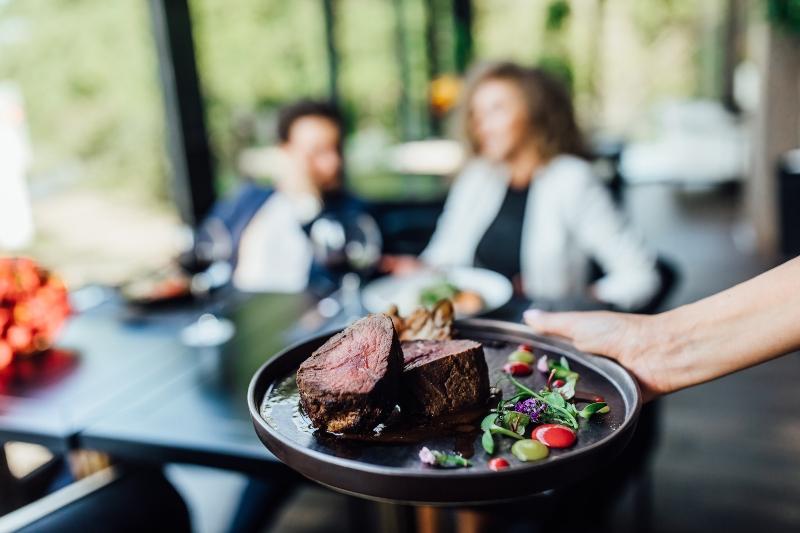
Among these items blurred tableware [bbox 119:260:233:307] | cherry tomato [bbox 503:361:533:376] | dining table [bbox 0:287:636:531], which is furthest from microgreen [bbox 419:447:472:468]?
blurred tableware [bbox 119:260:233:307]

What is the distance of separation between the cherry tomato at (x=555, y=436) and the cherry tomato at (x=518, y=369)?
172 mm

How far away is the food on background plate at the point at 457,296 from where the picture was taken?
1.76m

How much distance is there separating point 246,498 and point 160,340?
23.0 inches

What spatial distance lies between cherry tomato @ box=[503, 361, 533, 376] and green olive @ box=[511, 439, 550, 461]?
208 millimetres

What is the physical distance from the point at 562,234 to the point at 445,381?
1.86 metres

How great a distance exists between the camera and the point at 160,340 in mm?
1867

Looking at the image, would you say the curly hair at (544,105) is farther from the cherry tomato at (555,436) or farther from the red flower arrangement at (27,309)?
the cherry tomato at (555,436)

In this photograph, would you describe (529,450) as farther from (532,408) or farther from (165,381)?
(165,381)

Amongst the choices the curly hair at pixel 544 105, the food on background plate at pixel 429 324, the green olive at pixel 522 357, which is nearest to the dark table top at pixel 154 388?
the food on background plate at pixel 429 324

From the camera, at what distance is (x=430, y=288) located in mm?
1859

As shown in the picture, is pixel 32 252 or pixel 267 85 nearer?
pixel 32 252

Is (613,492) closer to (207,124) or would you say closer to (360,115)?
(207,124)

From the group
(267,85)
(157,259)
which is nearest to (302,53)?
(267,85)

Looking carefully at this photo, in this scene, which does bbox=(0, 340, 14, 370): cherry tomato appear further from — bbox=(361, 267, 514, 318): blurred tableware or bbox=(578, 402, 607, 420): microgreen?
bbox=(578, 402, 607, 420): microgreen
